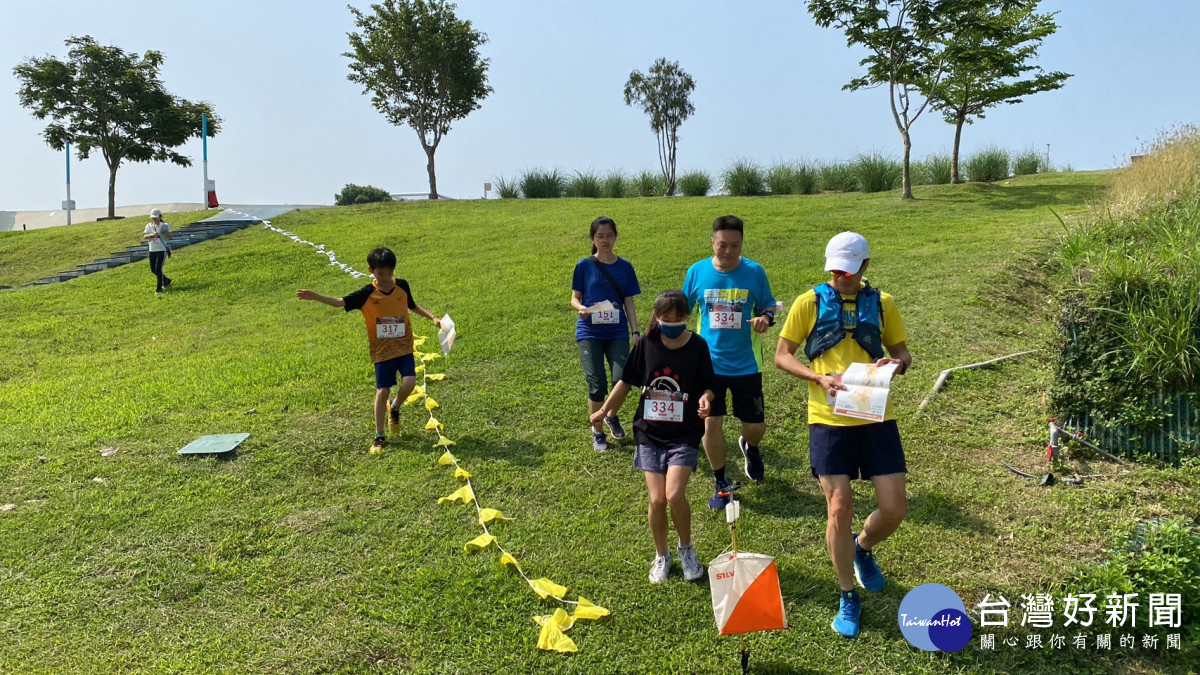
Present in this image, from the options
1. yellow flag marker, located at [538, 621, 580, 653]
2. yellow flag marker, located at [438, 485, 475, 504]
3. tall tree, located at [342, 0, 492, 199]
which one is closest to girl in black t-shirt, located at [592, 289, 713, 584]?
yellow flag marker, located at [538, 621, 580, 653]

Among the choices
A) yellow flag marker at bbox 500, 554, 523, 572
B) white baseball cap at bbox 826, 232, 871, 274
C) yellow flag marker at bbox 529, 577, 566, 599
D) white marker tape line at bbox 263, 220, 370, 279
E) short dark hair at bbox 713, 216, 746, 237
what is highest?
white marker tape line at bbox 263, 220, 370, 279

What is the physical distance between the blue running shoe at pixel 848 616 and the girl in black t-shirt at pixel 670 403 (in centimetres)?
77

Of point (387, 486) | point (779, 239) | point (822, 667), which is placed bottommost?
point (822, 667)

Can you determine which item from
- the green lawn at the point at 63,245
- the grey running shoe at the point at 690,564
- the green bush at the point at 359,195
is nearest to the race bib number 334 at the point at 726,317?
the grey running shoe at the point at 690,564

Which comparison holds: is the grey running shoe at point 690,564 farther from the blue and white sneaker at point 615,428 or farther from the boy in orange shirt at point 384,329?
the boy in orange shirt at point 384,329

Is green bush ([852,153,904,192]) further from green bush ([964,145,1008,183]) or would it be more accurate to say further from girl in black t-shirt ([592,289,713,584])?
girl in black t-shirt ([592,289,713,584])

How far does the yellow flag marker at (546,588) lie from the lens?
11.2 feet

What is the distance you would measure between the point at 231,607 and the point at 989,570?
3.84 meters

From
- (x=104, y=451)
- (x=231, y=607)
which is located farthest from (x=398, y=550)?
(x=104, y=451)

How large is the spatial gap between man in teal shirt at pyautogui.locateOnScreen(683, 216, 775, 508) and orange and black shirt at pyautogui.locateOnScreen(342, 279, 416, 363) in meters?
2.36

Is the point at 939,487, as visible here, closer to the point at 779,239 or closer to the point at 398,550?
the point at 398,550

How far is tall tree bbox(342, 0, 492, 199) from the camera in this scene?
85.5 ft

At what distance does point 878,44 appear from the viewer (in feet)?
56.1

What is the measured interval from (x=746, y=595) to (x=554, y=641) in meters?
0.92
